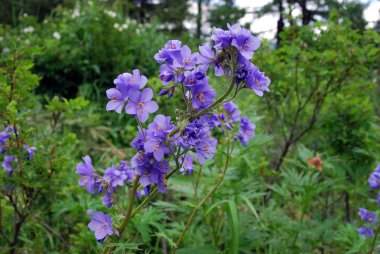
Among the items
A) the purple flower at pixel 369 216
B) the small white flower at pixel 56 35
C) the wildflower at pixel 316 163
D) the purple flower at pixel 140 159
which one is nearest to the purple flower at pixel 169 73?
the purple flower at pixel 140 159

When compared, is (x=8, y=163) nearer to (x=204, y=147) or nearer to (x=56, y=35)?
(x=204, y=147)

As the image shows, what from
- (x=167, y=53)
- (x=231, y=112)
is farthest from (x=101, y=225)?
(x=231, y=112)

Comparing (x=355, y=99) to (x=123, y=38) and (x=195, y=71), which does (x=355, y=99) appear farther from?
(x=123, y=38)

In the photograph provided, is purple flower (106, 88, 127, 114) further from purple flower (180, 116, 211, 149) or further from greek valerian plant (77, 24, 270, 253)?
purple flower (180, 116, 211, 149)

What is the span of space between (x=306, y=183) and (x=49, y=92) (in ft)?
12.1

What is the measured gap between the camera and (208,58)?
1283 millimetres

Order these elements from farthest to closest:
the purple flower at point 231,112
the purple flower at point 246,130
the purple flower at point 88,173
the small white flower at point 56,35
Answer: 1. the small white flower at point 56,35
2. the purple flower at point 231,112
3. the purple flower at point 246,130
4. the purple flower at point 88,173

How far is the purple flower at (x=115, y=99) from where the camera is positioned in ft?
4.18

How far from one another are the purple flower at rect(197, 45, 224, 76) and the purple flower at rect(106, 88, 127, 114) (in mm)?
267

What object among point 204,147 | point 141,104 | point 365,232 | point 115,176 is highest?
point 141,104

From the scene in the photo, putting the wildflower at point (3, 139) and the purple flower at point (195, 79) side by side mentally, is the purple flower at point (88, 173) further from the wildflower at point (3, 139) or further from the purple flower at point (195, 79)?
the wildflower at point (3, 139)

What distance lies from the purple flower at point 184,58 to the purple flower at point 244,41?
0.13 metres

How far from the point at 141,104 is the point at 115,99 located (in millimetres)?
95

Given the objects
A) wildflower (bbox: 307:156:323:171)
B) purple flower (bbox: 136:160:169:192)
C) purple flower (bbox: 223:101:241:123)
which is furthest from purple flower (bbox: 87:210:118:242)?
wildflower (bbox: 307:156:323:171)
